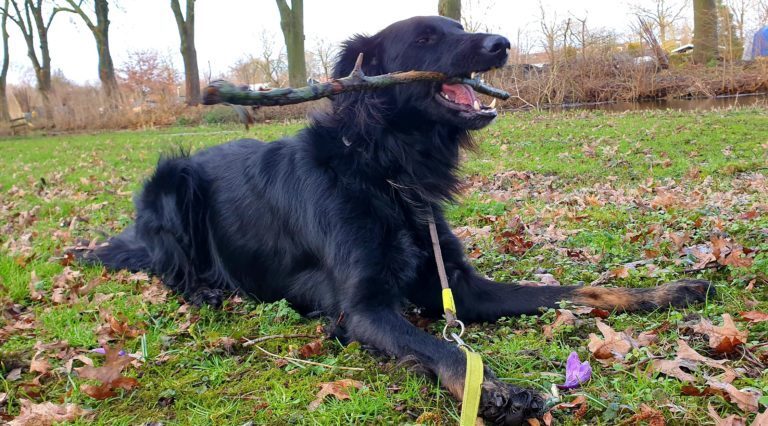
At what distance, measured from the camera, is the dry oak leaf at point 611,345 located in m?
2.55

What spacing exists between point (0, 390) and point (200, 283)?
1608 millimetres

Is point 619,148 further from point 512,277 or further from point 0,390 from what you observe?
point 0,390

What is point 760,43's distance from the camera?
2258 centimetres

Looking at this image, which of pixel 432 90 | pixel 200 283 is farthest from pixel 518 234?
pixel 200 283

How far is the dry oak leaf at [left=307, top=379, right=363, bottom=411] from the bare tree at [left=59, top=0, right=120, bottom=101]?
29.3 m

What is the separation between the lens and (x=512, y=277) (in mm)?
4027

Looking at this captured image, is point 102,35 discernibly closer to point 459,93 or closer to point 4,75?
point 4,75

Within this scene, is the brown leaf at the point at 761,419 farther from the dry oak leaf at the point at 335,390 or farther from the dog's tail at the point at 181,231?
the dog's tail at the point at 181,231

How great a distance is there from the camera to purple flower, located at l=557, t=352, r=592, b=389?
234 cm

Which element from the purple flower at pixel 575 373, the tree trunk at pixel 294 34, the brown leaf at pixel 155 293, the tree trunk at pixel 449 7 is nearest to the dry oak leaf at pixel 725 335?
the purple flower at pixel 575 373

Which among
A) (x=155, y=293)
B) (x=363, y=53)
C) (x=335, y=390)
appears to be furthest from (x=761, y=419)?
(x=155, y=293)

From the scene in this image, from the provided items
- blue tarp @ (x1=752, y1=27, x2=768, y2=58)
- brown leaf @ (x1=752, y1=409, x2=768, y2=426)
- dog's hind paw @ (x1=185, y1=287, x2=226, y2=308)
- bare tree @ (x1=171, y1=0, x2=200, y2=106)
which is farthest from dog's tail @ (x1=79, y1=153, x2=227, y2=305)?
bare tree @ (x1=171, y1=0, x2=200, y2=106)

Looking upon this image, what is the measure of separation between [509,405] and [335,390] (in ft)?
2.48

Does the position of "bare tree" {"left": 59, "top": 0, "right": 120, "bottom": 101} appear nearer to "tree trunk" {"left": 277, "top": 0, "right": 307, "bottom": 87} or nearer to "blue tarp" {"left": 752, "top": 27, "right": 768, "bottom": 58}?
"tree trunk" {"left": 277, "top": 0, "right": 307, "bottom": 87}
